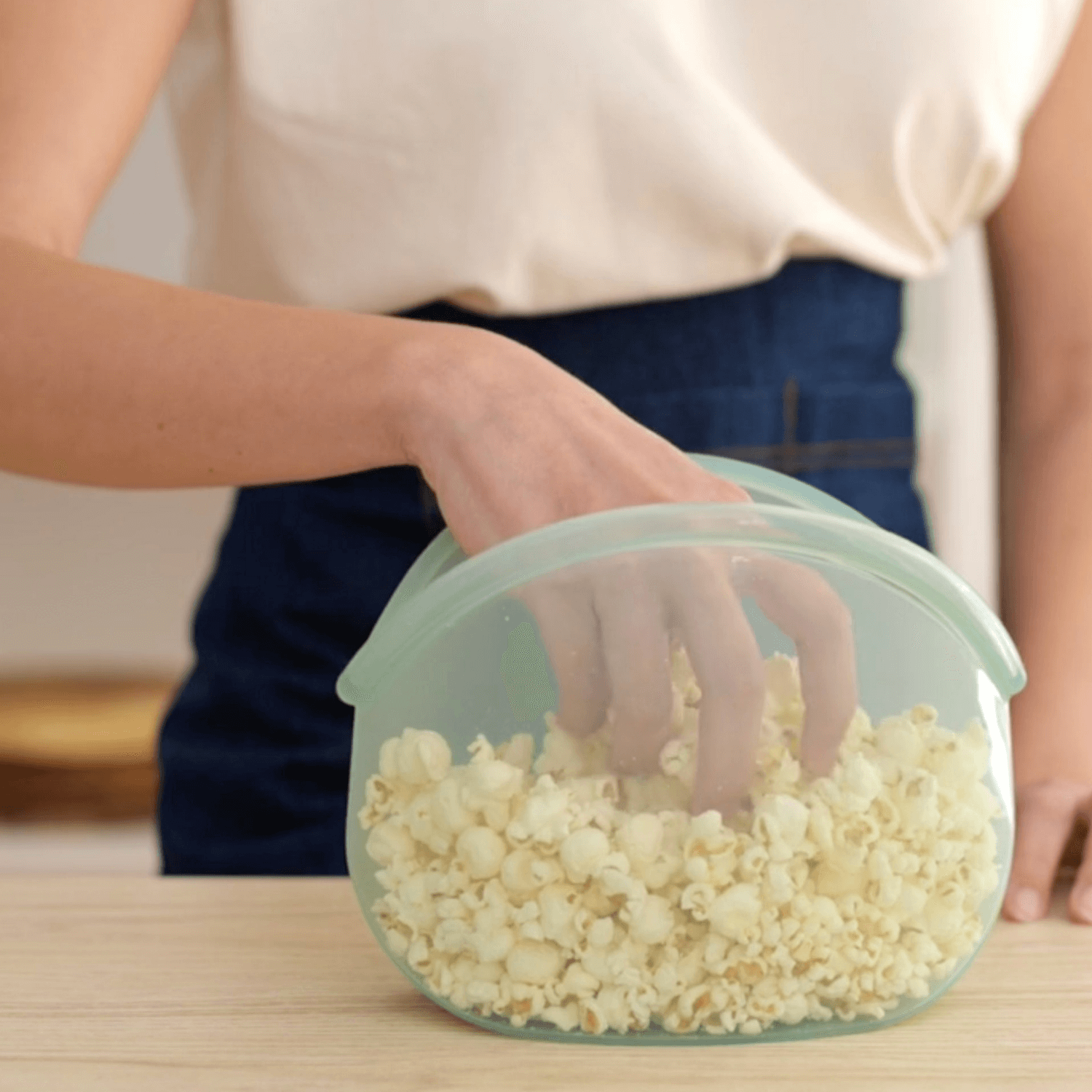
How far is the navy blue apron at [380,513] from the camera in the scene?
0.82 metres

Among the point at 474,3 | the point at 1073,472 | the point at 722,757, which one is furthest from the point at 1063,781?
the point at 474,3

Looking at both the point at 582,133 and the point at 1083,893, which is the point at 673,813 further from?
the point at 582,133

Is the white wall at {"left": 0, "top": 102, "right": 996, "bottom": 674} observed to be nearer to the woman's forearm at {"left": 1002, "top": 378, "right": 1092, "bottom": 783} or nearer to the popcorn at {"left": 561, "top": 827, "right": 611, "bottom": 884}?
the woman's forearm at {"left": 1002, "top": 378, "right": 1092, "bottom": 783}

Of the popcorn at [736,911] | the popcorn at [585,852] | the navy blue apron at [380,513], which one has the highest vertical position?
the popcorn at [585,852]

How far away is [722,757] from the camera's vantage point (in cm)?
41

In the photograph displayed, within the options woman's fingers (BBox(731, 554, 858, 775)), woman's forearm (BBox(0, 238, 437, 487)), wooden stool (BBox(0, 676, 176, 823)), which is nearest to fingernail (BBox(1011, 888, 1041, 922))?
woman's fingers (BBox(731, 554, 858, 775))

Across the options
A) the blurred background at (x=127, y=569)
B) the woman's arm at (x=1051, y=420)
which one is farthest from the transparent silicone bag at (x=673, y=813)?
the blurred background at (x=127, y=569)

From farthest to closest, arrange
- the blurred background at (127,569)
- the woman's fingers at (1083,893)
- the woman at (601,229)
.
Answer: the blurred background at (127,569) < the woman at (601,229) < the woman's fingers at (1083,893)

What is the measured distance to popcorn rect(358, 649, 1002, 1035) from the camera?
41 cm

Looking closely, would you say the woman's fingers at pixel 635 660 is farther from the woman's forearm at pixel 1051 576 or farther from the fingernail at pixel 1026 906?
the woman's forearm at pixel 1051 576

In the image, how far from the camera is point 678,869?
0.41 metres

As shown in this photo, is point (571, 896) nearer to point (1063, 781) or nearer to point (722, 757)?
point (722, 757)

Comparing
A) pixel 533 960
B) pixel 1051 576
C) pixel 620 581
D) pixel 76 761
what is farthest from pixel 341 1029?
pixel 76 761

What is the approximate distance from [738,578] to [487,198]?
41 cm
